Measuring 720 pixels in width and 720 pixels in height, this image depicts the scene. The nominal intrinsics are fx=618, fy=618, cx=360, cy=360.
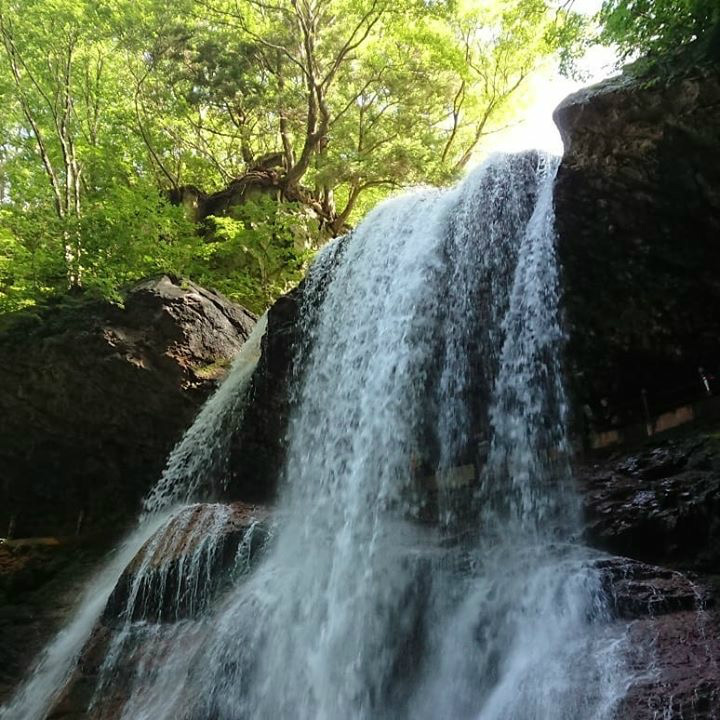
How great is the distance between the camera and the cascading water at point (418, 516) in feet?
17.2

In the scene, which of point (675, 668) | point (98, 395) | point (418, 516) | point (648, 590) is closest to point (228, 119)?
point (98, 395)

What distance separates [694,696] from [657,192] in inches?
206

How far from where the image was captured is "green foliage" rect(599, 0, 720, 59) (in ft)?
21.1

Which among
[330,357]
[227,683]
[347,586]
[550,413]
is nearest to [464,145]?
[330,357]

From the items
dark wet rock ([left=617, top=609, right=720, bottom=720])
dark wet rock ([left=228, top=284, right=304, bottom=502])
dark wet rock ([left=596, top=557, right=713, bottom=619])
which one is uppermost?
dark wet rock ([left=228, top=284, right=304, bottom=502])

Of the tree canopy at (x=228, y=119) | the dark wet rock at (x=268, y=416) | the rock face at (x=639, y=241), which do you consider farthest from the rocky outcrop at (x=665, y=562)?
the tree canopy at (x=228, y=119)

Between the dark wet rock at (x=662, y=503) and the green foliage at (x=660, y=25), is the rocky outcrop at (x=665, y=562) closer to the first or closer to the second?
the dark wet rock at (x=662, y=503)

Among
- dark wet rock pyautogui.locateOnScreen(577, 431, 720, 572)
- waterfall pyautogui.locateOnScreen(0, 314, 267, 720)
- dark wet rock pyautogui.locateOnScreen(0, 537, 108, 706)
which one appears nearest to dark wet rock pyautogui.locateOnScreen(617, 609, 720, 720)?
dark wet rock pyautogui.locateOnScreen(577, 431, 720, 572)

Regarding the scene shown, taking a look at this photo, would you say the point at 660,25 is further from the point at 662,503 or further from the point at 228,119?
the point at 228,119

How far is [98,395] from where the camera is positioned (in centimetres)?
1077

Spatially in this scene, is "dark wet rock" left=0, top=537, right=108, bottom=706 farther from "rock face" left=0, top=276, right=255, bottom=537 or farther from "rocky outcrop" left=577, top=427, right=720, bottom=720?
"rocky outcrop" left=577, top=427, right=720, bottom=720

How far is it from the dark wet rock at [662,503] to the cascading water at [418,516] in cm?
36

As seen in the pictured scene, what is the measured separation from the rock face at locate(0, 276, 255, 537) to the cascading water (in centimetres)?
92

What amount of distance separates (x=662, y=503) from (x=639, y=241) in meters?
3.03
